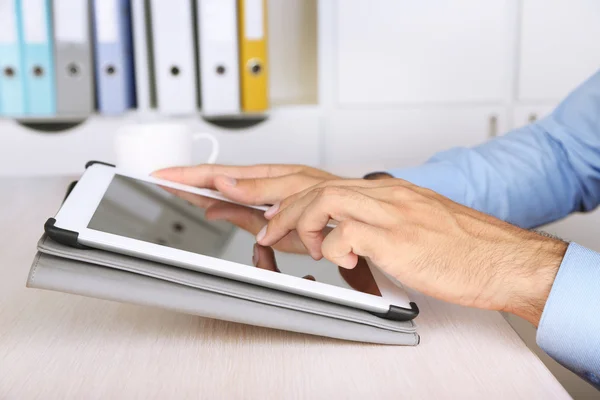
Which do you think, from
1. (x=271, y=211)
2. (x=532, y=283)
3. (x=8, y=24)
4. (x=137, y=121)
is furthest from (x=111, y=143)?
(x=532, y=283)

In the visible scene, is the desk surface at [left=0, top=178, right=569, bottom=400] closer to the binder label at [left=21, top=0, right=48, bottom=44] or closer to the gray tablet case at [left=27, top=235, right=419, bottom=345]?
the gray tablet case at [left=27, top=235, right=419, bottom=345]

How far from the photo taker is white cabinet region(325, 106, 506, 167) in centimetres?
181

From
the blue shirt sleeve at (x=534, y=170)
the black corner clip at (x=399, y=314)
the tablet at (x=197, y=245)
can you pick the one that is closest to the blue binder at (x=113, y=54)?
the blue shirt sleeve at (x=534, y=170)

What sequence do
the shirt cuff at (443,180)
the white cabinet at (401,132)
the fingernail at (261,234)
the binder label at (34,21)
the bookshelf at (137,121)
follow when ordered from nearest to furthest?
the fingernail at (261,234) → the shirt cuff at (443,180) → the binder label at (34,21) → the bookshelf at (137,121) → the white cabinet at (401,132)

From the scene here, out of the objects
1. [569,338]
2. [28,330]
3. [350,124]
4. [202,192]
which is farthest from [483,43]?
[28,330]

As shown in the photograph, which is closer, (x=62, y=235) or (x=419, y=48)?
(x=62, y=235)

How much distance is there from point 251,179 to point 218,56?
0.84m

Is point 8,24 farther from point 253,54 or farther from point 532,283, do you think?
point 532,283

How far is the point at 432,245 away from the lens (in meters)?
0.57

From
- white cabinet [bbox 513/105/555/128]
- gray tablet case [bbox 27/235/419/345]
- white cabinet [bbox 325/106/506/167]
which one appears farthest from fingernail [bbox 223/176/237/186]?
white cabinet [bbox 513/105/555/128]

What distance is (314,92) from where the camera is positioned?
76.7 inches

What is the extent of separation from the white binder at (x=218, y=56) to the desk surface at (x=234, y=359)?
3.30 ft

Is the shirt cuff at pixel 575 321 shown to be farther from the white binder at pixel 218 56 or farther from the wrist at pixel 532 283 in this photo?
the white binder at pixel 218 56

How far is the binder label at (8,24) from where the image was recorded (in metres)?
1.48
